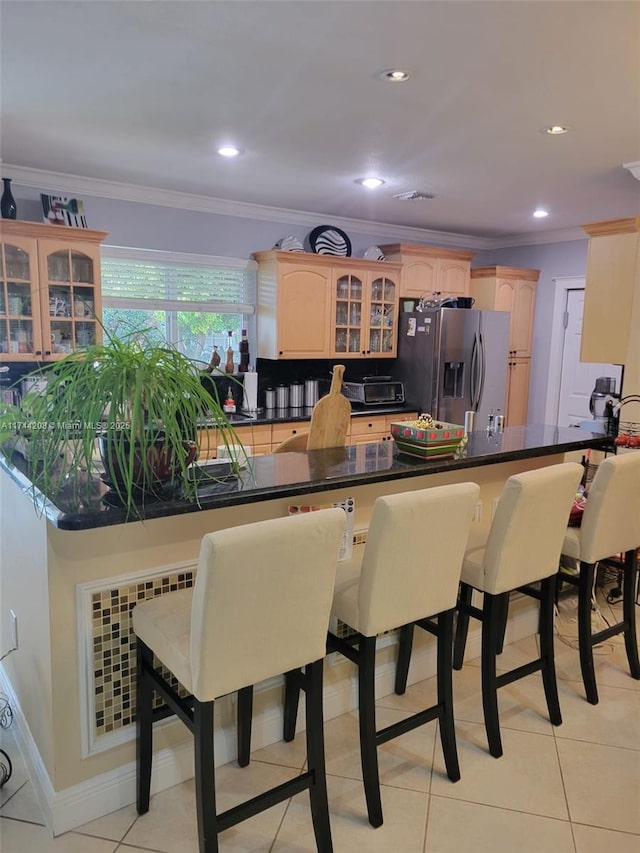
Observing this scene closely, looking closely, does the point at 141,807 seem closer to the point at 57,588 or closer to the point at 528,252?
the point at 57,588

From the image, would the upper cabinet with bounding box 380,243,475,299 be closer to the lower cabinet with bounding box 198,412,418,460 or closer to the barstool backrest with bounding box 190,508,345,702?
the lower cabinet with bounding box 198,412,418,460

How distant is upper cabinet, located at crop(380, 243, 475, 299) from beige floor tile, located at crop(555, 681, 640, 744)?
12.7 ft

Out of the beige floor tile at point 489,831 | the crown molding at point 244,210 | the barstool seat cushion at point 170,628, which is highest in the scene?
the crown molding at point 244,210

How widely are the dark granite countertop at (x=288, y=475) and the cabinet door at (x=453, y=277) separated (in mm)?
3235

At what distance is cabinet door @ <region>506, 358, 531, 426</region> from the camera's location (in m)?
6.44

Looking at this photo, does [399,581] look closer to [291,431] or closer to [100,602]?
[100,602]

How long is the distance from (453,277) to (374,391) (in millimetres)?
1513

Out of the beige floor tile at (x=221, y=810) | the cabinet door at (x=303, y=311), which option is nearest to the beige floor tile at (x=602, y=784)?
the beige floor tile at (x=221, y=810)

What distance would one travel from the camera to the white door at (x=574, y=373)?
612 cm

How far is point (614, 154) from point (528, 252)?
3136 mm

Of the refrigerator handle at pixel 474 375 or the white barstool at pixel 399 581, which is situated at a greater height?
the refrigerator handle at pixel 474 375

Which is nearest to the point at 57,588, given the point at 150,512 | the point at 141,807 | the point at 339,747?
the point at 150,512

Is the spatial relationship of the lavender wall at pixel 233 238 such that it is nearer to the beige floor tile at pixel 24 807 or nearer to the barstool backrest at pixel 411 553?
the beige floor tile at pixel 24 807

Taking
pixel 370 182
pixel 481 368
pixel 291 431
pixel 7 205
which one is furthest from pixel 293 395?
pixel 7 205
